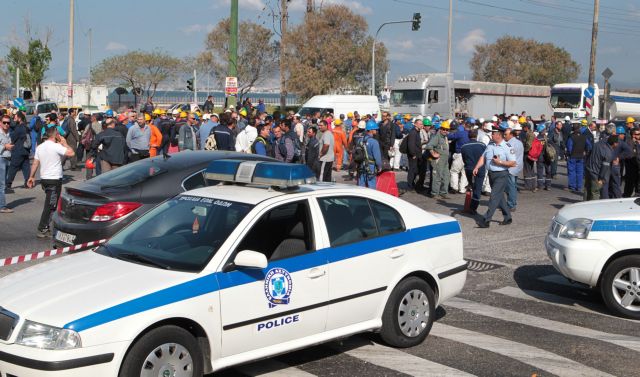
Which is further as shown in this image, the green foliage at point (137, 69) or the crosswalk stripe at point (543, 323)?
the green foliage at point (137, 69)

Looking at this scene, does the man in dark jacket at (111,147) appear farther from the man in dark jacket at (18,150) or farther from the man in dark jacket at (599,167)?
the man in dark jacket at (599,167)

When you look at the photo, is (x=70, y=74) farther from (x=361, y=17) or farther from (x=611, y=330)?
(x=611, y=330)

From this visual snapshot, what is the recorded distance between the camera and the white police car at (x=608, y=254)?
26.0ft

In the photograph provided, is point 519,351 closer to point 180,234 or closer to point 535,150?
point 180,234

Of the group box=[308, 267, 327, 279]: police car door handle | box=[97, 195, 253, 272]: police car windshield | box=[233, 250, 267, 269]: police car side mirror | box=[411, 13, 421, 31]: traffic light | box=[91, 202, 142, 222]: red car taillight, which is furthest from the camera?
box=[411, 13, 421, 31]: traffic light

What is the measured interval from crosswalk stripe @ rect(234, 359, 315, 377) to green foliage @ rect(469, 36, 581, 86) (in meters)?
70.9

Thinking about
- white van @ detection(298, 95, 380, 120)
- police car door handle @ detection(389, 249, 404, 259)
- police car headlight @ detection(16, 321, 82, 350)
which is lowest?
police car headlight @ detection(16, 321, 82, 350)

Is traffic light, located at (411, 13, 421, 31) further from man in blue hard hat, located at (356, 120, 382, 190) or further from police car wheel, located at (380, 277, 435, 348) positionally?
police car wheel, located at (380, 277, 435, 348)

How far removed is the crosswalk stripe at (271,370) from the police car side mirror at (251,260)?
114 centimetres

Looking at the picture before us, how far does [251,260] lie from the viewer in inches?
207

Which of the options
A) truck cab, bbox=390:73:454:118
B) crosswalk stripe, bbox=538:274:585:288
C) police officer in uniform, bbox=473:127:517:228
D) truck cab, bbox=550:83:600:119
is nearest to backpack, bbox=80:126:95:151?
police officer in uniform, bbox=473:127:517:228

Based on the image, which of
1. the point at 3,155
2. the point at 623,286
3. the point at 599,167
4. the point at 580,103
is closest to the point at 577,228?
the point at 623,286

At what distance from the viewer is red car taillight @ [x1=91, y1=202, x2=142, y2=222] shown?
29.4 ft

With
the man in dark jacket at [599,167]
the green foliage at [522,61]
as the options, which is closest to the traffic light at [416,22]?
the man in dark jacket at [599,167]
